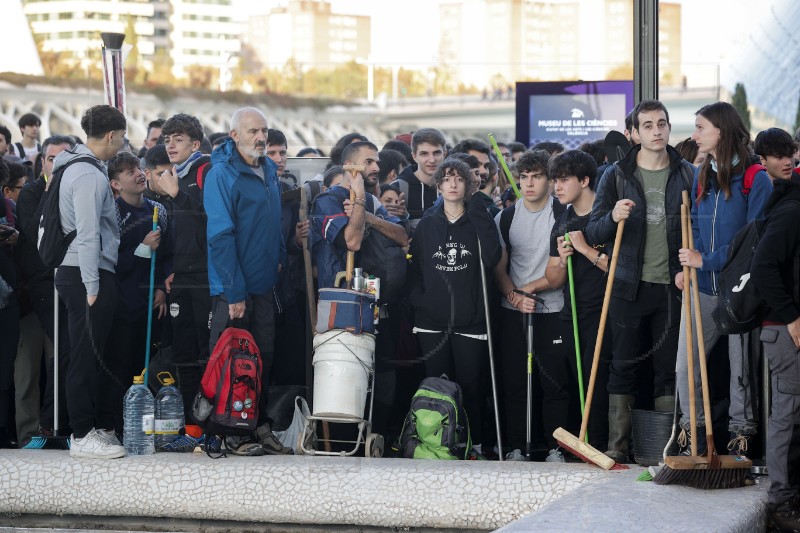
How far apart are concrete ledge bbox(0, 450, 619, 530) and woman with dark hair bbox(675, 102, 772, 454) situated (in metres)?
0.70

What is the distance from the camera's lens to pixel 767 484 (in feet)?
20.7

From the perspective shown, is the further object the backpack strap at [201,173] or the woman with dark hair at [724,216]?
the backpack strap at [201,173]

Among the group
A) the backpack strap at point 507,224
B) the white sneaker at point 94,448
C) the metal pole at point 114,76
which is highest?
the metal pole at point 114,76

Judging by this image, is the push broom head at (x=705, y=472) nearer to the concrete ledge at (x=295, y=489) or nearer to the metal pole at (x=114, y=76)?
the concrete ledge at (x=295, y=489)

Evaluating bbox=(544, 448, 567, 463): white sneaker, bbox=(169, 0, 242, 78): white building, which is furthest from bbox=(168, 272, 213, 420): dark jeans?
bbox=(169, 0, 242, 78): white building

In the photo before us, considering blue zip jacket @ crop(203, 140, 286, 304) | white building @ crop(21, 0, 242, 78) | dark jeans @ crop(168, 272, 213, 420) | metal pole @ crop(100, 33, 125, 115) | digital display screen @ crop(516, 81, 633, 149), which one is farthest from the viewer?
white building @ crop(21, 0, 242, 78)

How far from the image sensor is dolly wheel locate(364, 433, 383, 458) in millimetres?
7141

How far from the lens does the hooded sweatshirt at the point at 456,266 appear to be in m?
7.32

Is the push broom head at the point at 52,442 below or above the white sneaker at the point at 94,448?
below

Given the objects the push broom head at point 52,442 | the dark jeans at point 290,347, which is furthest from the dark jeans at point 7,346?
the dark jeans at point 290,347

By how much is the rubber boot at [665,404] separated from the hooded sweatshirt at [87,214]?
322 centimetres

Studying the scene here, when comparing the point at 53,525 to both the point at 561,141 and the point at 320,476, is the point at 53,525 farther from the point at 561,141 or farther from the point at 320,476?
the point at 561,141

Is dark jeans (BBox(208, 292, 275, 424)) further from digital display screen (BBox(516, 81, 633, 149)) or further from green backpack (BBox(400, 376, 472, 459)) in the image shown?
digital display screen (BBox(516, 81, 633, 149))

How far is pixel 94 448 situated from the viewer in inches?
276
